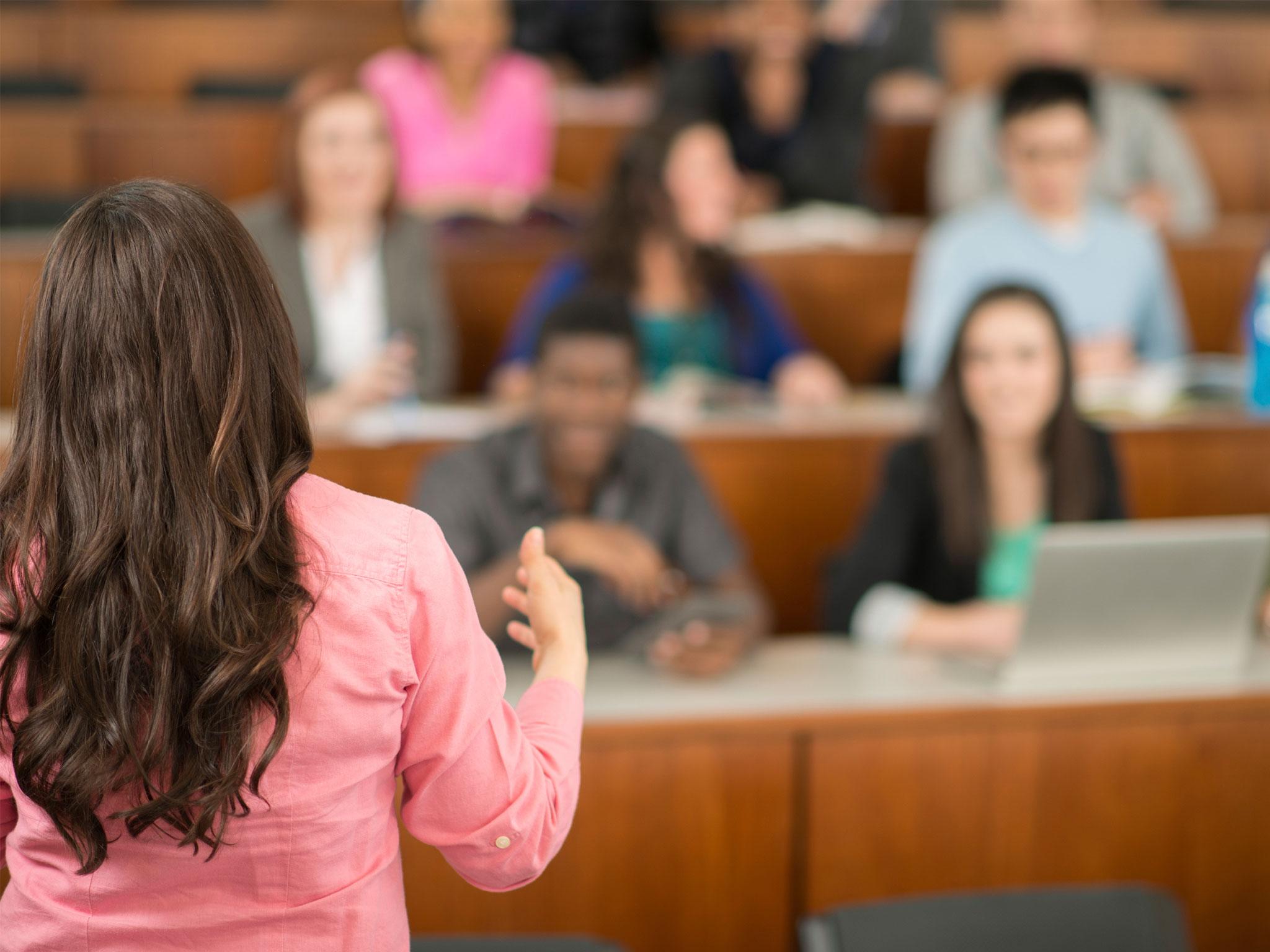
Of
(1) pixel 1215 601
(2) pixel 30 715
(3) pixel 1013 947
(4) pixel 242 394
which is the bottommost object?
(3) pixel 1013 947

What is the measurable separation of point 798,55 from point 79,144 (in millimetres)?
1974

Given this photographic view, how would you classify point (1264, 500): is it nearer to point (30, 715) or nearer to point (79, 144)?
point (30, 715)

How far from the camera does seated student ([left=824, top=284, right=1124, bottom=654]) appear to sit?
2.09 metres

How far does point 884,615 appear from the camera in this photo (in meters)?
1.97

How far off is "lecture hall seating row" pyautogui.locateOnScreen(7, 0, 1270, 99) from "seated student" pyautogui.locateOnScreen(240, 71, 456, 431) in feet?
5.46

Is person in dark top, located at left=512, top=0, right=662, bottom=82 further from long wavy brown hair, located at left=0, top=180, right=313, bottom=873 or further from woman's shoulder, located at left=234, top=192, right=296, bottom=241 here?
long wavy brown hair, located at left=0, top=180, right=313, bottom=873

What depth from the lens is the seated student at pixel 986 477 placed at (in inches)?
82.4

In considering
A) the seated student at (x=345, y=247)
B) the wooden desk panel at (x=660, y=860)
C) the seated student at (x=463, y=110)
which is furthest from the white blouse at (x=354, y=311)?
the wooden desk panel at (x=660, y=860)

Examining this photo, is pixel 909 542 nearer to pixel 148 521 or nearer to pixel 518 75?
pixel 148 521

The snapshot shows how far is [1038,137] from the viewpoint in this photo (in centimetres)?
285

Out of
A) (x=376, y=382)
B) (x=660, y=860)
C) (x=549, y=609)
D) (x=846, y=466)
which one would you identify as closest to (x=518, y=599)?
(x=549, y=609)

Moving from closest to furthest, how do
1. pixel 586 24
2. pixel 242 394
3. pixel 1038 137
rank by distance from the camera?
pixel 242 394 < pixel 1038 137 < pixel 586 24

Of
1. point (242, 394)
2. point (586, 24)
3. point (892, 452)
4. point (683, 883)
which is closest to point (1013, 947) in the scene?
point (683, 883)

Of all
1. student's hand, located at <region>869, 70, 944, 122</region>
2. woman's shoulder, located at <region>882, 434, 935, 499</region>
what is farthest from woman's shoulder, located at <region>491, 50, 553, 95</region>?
woman's shoulder, located at <region>882, 434, 935, 499</region>
